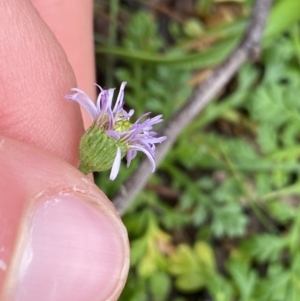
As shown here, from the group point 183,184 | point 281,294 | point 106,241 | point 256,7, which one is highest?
point 256,7

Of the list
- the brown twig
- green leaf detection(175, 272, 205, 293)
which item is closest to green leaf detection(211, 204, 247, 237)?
green leaf detection(175, 272, 205, 293)

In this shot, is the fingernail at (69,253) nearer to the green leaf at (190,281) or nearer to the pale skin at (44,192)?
the pale skin at (44,192)

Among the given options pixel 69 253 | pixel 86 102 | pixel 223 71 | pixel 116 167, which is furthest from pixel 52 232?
pixel 223 71

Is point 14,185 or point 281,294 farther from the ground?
point 14,185

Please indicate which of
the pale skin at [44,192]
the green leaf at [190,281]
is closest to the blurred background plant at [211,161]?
the green leaf at [190,281]

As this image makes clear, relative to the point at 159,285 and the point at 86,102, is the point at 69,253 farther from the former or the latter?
the point at 159,285

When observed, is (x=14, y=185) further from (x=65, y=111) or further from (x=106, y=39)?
(x=106, y=39)

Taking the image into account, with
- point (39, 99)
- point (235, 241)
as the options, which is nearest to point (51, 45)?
point (39, 99)
